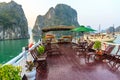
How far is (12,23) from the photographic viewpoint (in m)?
108

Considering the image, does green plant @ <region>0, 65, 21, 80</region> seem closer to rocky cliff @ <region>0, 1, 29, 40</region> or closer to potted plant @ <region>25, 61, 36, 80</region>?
potted plant @ <region>25, 61, 36, 80</region>

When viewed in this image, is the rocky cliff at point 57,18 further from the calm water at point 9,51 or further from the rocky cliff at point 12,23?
the calm water at point 9,51

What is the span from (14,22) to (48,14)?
31.4 meters

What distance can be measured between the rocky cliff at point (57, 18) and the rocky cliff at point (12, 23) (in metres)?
17.6

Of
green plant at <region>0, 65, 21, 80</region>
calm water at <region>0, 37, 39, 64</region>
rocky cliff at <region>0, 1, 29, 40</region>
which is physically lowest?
calm water at <region>0, 37, 39, 64</region>

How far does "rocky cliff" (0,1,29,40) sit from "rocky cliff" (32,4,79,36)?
17600 millimetres

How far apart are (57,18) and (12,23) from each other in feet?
103

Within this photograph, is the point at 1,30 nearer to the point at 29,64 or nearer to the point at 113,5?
the point at 113,5

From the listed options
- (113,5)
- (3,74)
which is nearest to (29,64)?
(3,74)

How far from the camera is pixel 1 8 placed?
410 feet

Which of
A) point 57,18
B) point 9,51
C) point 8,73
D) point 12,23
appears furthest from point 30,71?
point 57,18

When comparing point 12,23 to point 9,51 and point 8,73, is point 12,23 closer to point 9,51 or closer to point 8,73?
point 9,51

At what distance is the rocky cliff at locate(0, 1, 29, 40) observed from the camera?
347ft

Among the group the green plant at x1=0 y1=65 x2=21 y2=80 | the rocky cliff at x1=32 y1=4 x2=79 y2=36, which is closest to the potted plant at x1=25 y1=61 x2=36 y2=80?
the green plant at x1=0 y1=65 x2=21 y2=80
